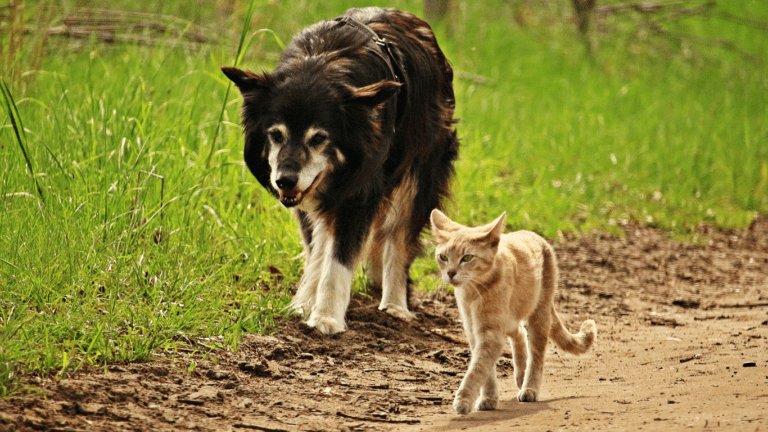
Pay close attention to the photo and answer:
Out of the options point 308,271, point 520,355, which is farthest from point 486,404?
point 308,271

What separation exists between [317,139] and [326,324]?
100 centimetres

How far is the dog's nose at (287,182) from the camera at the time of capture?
3.87 m

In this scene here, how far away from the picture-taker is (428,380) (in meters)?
3.70

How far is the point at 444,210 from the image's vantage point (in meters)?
5.18

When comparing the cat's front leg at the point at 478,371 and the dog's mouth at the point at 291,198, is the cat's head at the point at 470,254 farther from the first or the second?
the dog's mouth at the point at 291,198

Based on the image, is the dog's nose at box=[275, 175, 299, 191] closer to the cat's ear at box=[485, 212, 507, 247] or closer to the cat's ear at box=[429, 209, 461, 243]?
the cat's ear at box=[429, 209, 461, 243]

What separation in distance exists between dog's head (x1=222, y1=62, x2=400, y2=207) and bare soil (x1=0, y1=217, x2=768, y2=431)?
0.86m

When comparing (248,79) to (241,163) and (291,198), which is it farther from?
(241,163)

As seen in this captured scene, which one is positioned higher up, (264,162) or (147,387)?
(264,162)

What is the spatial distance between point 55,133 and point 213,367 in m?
2.55

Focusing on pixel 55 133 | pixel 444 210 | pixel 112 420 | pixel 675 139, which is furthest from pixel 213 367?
pixel 675 139

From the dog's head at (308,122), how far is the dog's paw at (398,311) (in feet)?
3.04

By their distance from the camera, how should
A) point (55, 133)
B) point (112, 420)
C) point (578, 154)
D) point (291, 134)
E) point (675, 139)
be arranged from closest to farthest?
point (112, 420) < point (291, 134) < point (55, 133) < point (578, 154) < point (675, 139)

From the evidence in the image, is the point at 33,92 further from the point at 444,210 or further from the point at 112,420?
the point at 112,420
